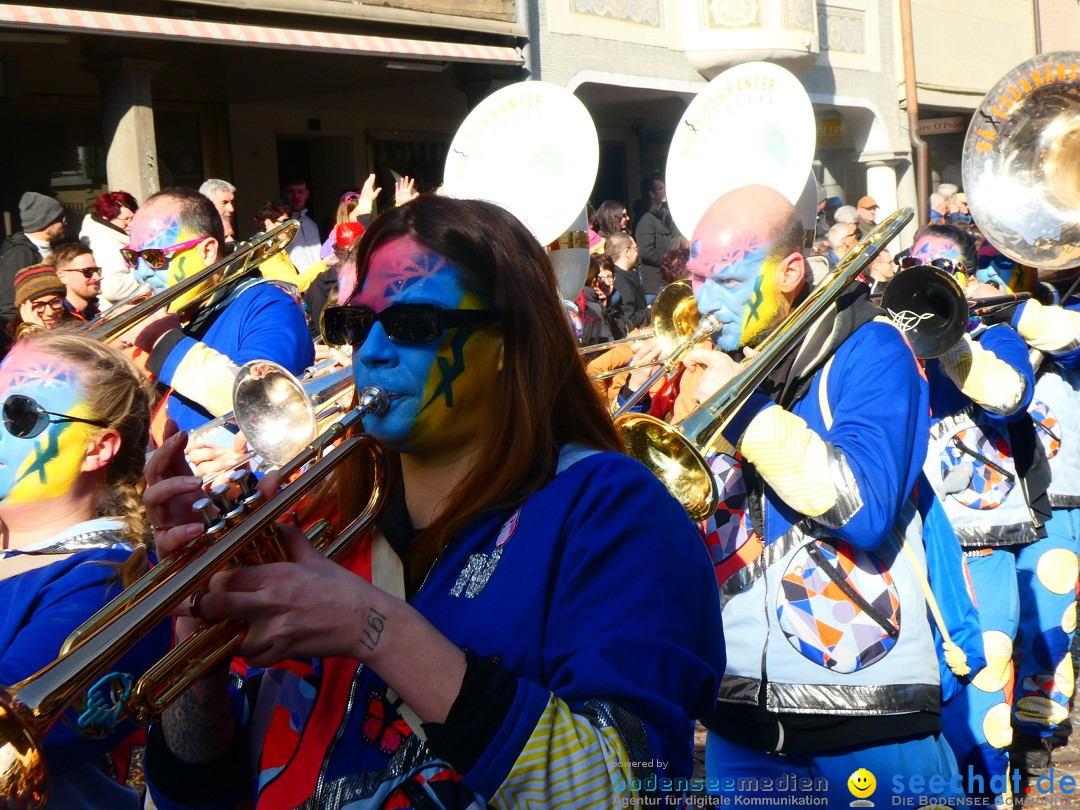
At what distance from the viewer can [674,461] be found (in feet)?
9.54

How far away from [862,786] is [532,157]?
3.75m

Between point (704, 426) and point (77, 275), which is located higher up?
point (77, 275)

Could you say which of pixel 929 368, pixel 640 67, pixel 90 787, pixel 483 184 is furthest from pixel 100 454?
pixel 640 67

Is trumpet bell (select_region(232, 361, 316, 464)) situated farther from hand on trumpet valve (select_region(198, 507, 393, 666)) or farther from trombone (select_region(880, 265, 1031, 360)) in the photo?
trombone (select_region(880, 265, 1031, 360))

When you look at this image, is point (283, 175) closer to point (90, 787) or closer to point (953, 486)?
point (953, 486)

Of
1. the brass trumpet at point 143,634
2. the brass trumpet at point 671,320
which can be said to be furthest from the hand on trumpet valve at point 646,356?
the brass trumpet at point 143,634

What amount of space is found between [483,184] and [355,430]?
3796 mm

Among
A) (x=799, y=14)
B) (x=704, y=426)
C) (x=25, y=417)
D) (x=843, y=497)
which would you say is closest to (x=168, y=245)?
(x=25, y=417)

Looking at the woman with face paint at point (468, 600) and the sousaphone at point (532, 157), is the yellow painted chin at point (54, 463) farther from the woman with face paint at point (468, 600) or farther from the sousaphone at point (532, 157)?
the sousaphone at point (532, 157)

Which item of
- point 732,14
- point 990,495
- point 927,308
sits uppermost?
point 732,14

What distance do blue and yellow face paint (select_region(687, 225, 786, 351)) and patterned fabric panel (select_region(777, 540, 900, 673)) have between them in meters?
0.60

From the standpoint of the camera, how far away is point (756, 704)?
9.17 feet

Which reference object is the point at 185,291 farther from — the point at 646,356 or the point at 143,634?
the point at 143,634

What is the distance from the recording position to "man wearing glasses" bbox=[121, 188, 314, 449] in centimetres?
393
